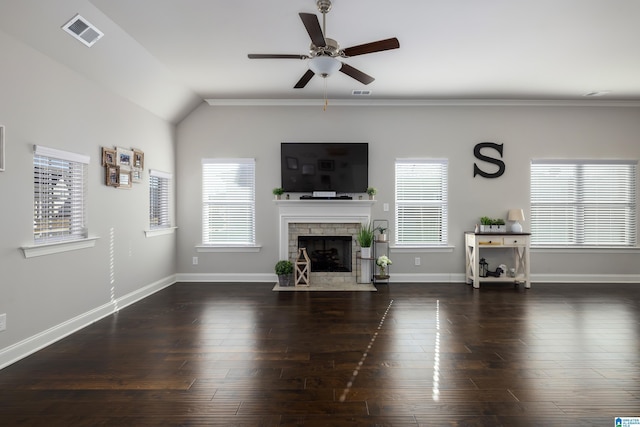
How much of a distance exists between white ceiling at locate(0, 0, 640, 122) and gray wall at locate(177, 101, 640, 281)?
51 centimetres

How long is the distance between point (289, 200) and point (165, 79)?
2.41 meters

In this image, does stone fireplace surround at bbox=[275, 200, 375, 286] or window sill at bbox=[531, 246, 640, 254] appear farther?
window sill at bbox=[531, 246, 640, 254]

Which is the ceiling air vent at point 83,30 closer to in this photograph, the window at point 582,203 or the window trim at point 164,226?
the window trim at point 164,226

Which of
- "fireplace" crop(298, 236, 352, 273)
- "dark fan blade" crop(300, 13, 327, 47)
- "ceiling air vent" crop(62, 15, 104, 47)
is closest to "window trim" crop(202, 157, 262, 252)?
"fireplace" crop(298, 236, 352, 273)

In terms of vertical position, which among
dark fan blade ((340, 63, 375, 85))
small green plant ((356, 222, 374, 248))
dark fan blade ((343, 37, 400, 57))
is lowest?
small green plant ((356, 222, 374, 248))

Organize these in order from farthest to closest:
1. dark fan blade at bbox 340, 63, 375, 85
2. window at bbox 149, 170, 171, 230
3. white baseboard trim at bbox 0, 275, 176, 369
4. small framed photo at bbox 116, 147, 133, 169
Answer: window at bbox 149, 170, 171, 230
small framed photo at bbox 116, 147, 133, 169
dark fan blade at bbox 340, 63, 375, 85
white baseboard trim at bbox 0, 275, 176, 369

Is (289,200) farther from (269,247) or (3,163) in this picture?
(3,163)

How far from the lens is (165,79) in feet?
15.4

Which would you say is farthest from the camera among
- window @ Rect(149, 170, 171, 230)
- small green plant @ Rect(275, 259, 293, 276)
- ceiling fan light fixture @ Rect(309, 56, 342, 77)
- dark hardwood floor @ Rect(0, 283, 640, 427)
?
small green plant @ Rect(275, 259, 293, 276)

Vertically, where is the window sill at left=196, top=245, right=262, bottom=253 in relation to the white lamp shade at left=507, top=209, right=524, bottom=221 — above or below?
below

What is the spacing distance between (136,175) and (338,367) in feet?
12.2

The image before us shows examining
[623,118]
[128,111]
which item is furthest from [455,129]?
[128,111]

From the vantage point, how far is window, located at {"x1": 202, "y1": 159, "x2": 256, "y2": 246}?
19.5 ft

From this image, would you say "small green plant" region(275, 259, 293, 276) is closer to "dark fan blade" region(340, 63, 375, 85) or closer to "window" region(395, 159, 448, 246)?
"window" region(395, 159, 448, 246)
